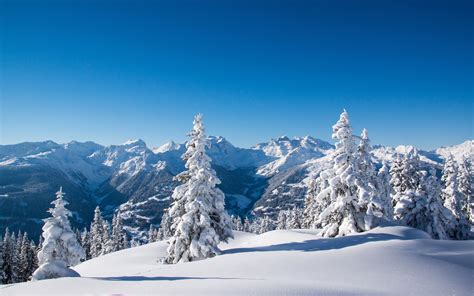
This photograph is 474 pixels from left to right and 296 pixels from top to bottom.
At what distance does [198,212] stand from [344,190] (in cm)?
1175

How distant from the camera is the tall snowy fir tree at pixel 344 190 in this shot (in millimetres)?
26047

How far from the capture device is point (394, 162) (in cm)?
4228

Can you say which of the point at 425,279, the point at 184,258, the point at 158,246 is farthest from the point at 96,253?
the point at 425,279

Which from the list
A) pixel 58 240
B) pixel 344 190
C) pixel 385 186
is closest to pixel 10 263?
pixel 58 240

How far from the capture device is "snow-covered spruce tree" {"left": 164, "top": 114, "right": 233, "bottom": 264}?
25.2 meters

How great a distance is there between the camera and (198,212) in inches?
1032

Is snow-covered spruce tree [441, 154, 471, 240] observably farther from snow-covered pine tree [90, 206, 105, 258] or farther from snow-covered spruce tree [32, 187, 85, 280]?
snow-covered pine tree [90, 206, 105, 258]

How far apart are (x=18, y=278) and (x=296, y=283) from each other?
65.4 meters

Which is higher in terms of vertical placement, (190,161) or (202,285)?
(190,161)

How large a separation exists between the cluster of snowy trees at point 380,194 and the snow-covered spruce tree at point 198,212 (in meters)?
8.14

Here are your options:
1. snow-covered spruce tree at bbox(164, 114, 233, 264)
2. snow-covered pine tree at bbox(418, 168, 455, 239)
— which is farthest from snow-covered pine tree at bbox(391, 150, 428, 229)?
snow-covered spruce tree at bbox(164, 114, 233, 264)

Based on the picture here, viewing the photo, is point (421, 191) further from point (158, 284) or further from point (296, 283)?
point (158, 284)

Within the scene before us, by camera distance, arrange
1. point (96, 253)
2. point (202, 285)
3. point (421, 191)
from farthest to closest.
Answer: point (96, 253), point (421, 191), point (202, 285)

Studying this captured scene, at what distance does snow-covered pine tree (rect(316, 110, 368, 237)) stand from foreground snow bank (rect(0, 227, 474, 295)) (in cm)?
→ 279
